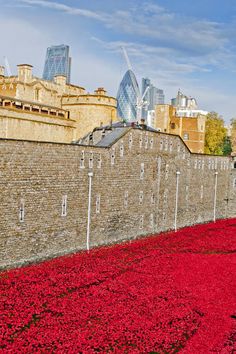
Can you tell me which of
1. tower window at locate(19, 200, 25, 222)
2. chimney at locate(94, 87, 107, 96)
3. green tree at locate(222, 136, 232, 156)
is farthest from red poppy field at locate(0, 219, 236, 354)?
green tree at locate(222, 136, 232, 156)

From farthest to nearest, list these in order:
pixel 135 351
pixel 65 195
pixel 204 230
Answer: pixel 204 230, pixel 65 195, pixel 135 351

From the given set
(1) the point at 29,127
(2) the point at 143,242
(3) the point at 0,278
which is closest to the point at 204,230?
(2) the point at 143,242

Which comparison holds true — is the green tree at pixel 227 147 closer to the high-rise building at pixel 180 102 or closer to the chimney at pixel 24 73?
the high-rise building at pixel 180 102

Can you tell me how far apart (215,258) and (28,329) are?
19649 mm

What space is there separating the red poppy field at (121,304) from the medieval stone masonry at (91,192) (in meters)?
1.86

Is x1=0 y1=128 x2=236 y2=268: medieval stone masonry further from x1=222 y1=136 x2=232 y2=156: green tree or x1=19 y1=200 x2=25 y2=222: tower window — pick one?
x1=222 y1=136 x2=232 y2=156: green tree

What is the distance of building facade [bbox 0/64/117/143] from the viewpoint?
44.5 m

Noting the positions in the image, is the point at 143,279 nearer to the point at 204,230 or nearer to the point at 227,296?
the point at 227,296

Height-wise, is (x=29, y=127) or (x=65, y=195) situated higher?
(x=29, y=127)

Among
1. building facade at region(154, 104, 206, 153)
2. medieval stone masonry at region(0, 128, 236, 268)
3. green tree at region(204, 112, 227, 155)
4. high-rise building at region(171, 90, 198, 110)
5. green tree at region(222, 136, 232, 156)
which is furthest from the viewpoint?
high-rise building at region(171, 90, 198, 110)

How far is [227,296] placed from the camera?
25.1 meters

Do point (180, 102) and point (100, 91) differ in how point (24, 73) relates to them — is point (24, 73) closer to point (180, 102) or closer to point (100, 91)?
point (100, 91)

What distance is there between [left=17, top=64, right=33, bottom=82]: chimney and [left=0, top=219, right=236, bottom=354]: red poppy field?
30.7 m

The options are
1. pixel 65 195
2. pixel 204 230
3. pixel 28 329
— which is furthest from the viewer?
pixel 204 230
